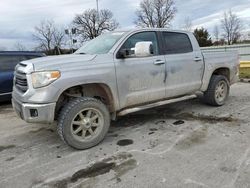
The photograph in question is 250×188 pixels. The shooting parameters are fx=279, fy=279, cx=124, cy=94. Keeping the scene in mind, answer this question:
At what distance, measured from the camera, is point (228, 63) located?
6.80 meters

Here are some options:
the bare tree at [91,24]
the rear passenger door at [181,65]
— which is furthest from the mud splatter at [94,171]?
the bare tree at [91,24]

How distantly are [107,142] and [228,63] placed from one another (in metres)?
3.88

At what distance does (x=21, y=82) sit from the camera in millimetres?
4402

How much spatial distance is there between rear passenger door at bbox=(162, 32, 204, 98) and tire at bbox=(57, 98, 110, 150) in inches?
62.4

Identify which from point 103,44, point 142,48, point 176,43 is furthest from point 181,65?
point 103,44

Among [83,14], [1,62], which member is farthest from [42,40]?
[1,62]

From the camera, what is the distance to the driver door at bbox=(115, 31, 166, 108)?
471cm

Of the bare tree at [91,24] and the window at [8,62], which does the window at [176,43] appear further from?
the bare tree at [91,24]

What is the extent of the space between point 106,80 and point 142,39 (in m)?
1.27

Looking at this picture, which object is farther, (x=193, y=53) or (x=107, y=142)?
(x=193, y=53)

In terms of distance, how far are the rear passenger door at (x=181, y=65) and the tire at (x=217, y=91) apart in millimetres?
525

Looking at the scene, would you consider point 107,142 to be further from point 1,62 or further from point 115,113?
point 1,62

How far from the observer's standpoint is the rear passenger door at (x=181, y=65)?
17.8 ft

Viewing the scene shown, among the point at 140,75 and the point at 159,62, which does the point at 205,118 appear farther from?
the point at 140,75
